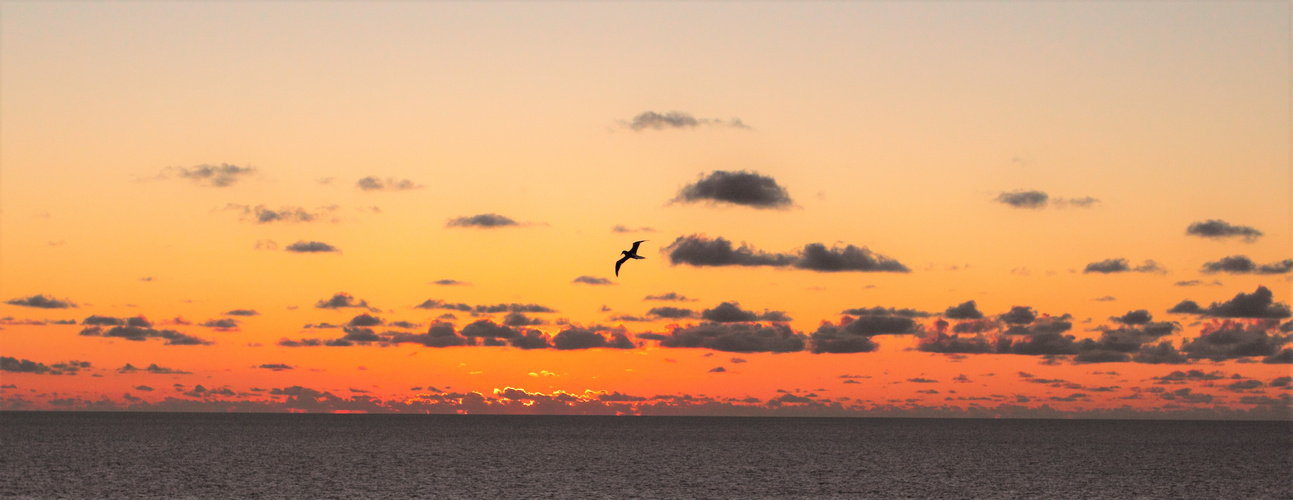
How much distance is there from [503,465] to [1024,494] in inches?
2685

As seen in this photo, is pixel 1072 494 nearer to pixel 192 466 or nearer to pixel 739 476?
pixel 739 476

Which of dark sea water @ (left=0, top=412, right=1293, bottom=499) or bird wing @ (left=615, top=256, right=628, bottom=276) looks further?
dark sea water @ (left=0, top=412, right=1293, bottom=499)

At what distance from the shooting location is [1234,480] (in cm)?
13700

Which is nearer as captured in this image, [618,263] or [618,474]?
[618,263]

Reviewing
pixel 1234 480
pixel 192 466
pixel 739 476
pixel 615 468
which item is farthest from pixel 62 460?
pixel 1234 480

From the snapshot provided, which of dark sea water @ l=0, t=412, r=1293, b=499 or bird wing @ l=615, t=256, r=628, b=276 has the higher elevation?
bird wing @ l=615, t=256, r=628, b=276

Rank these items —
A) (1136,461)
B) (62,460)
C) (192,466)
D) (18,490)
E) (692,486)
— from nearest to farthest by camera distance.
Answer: (18,490)
(692,486)
(192,466)
(62,460)
(1136,461)

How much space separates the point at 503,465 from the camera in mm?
152125

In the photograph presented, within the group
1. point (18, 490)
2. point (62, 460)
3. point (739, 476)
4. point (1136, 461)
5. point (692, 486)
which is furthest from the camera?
point (1136, 461)

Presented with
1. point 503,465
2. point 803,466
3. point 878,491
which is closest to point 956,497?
point 878,491

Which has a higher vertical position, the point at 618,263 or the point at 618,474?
the point at 618,263

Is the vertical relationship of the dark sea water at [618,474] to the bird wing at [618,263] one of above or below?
below

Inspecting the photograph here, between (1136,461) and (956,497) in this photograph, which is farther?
(1136,461)

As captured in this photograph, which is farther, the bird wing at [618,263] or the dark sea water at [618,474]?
the dark sea water at [618,474]
